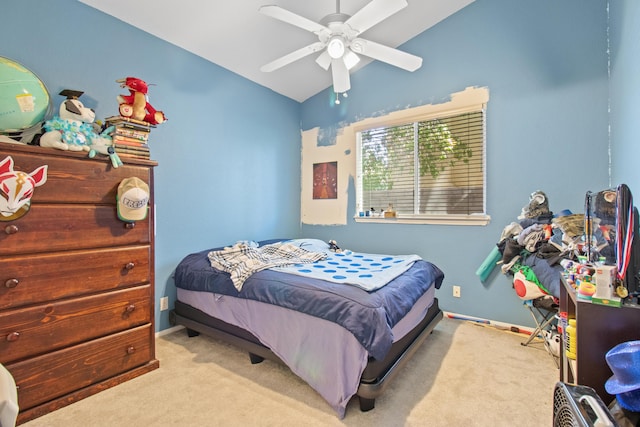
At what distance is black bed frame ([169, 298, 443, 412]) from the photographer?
1623 mm

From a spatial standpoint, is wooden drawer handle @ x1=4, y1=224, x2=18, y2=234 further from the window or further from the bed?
the window

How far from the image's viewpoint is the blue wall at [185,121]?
209cm

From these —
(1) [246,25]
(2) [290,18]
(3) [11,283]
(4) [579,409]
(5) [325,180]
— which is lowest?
(4) [579,409]

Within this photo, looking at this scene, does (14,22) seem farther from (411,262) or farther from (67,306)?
Result: (411,262)

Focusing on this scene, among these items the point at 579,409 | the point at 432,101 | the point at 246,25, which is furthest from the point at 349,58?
the point at 579,409

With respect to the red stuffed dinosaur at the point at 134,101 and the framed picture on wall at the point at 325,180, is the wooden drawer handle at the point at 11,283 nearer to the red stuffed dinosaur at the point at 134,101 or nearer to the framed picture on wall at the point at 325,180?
the red stuffed dinosaur at the point at 134,101

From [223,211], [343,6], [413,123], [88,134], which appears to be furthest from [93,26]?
[413,123]

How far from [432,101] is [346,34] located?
1559mm

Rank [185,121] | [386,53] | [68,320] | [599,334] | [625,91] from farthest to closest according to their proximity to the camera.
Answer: [185,121]
[386,53]
[625,91]
[68,320]
[599,334]

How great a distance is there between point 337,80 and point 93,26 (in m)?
1.86

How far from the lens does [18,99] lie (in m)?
1.58

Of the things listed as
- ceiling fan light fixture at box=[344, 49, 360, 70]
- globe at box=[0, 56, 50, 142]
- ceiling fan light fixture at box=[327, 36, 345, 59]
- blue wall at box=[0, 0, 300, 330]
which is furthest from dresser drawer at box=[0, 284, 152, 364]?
ceiling fan light fixture at box=[344, 49, 360, 70]

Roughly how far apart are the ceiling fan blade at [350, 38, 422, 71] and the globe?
1.88 m

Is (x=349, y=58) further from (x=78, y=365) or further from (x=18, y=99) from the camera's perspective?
(x=78, y=365)
